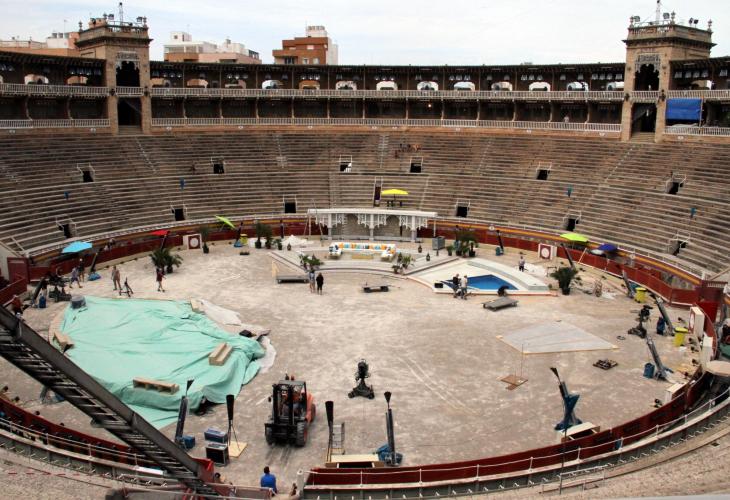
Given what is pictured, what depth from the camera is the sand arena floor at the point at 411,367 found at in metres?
21.4

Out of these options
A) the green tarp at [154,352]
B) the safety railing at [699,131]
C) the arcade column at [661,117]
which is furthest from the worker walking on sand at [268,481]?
the arcade column at [661,117]

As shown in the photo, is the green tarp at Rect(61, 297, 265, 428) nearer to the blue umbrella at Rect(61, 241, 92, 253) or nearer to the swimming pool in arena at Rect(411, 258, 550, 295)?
the blue umbrella at Rect(61, 241, 92, 253)

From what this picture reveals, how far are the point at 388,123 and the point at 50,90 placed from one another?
3255 centimetres

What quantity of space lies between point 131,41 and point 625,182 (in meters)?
46.7

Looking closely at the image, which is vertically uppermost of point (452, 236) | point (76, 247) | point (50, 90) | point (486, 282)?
point (50, 90)

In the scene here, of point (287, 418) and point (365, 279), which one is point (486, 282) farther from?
point (287, 418)

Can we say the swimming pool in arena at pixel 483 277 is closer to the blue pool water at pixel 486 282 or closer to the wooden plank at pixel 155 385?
the blue pool water at pixel 486 282

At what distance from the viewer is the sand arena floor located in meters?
21.4

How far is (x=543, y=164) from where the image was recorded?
191 ft

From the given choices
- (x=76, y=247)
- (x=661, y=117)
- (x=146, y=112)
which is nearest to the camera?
(x=76, y=247)

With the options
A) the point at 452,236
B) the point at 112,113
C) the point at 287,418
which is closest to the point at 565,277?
the point at 452,236

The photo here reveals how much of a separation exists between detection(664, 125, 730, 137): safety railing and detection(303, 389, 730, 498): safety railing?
40.2 meters

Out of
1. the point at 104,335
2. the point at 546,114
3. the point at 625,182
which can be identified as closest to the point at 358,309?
the point at 104,335

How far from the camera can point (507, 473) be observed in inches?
703
